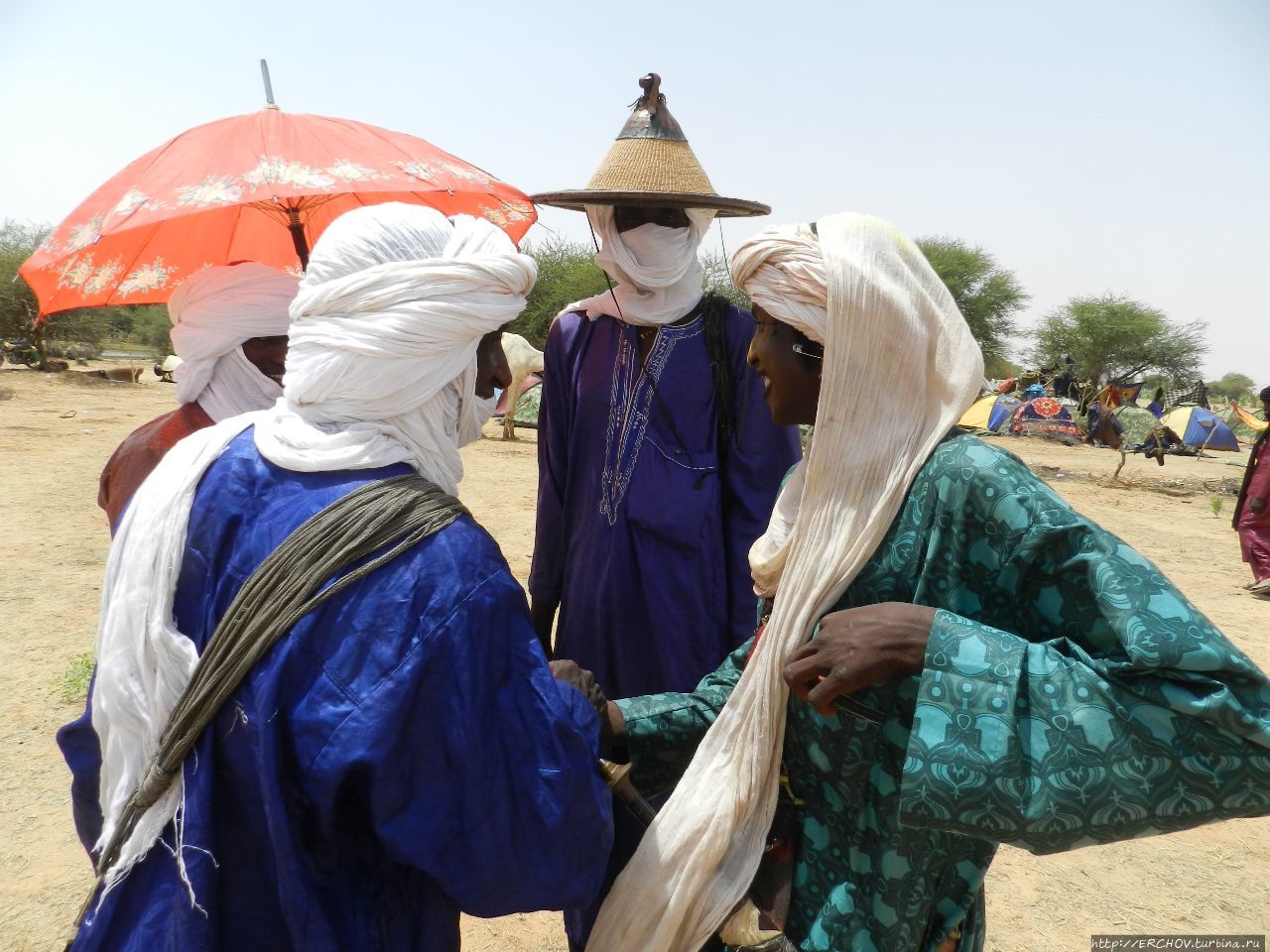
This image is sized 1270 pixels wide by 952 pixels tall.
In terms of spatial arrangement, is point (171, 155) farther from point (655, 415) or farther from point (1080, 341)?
point (1080, 341)

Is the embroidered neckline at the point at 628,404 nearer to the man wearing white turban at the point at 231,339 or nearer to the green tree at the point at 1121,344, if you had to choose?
the man wearing white turban at the point at 231,339

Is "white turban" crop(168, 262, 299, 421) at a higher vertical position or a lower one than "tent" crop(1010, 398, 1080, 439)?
higher

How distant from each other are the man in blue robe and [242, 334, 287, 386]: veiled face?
2.92 feet

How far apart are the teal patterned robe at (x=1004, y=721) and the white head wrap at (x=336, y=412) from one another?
808 mm

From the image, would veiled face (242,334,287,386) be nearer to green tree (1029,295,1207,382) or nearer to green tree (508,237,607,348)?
green tree (508,237,607,348)

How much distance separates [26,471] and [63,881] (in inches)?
359

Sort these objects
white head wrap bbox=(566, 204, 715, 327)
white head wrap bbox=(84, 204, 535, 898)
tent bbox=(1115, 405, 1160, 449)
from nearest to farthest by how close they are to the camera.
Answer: white head wrap bbox=(84, 204, 535, 898) → white head wrap bbox=(566, 204, 715, 327) → tent bbox=(1115, 405, 1160, 449)

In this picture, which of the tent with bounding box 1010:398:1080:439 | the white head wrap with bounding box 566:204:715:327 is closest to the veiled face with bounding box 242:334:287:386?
the white head wrap with bounding box 566:204:715:327

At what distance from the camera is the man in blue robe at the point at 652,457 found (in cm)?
273

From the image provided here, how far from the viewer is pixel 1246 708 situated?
3.99 ft

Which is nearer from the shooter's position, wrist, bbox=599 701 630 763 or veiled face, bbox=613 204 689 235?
wrist, bbox=599 701 630 763

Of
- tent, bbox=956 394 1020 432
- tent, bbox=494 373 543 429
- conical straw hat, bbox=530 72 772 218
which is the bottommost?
tent, bbox=494 373 543 429

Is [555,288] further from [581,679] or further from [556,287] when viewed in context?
[581,679]

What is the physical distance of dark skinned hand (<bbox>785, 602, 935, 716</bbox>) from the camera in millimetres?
1385
